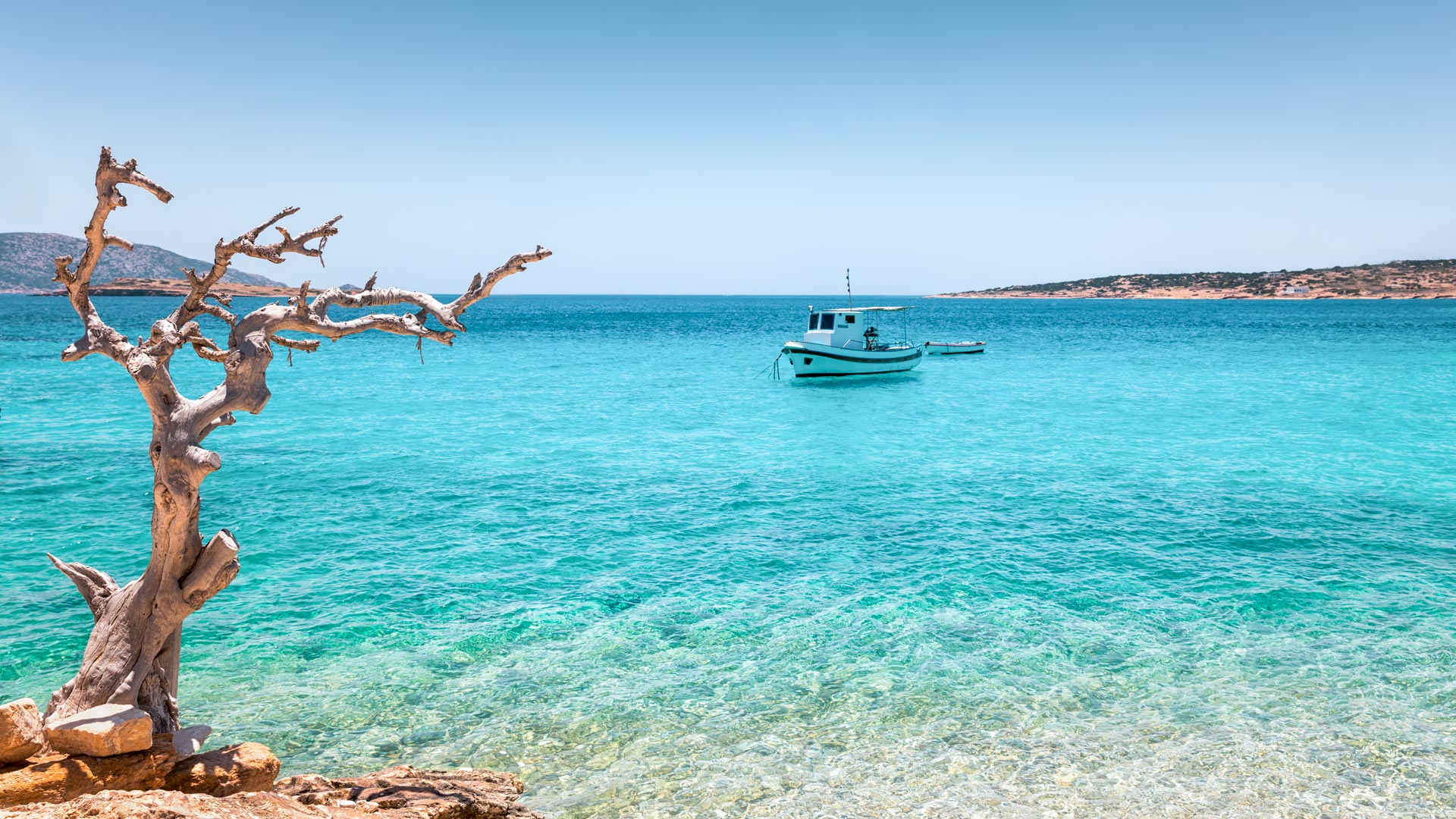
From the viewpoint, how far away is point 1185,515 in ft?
59.2

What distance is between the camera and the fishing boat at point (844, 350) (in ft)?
152

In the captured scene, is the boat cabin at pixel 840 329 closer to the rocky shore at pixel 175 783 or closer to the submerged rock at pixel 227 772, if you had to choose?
the rocky shore at pixel 175 783

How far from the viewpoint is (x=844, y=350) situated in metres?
46.8

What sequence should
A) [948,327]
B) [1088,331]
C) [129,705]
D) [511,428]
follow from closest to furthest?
[129,705] < [511,428] < [1088,331] < [948,327]

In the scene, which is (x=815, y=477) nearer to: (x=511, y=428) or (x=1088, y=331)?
(x=511, y=428)

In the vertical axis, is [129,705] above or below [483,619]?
above

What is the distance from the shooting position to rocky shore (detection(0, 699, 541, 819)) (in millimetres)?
5406

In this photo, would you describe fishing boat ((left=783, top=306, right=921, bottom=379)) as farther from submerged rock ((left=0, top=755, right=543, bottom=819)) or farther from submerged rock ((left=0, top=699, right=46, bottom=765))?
submerged rock ((left=0, top=699, right=46, bottom=765))

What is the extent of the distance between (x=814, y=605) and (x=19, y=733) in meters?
9.53

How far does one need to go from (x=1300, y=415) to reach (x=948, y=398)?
13.8 metres

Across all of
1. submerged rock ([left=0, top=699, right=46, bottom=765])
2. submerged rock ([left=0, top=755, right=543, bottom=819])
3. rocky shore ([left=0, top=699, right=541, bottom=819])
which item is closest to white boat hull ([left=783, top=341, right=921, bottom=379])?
submerged rock ([left=0, top=755, right=543, bottom=819])

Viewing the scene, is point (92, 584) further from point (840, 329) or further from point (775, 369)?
point (775, 369)

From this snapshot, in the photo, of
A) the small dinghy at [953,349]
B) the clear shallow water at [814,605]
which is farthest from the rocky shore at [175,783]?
the small dinghy at [953,349]

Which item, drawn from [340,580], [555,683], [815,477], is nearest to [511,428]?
[815,477]
